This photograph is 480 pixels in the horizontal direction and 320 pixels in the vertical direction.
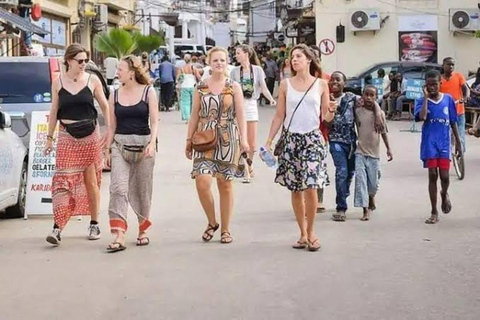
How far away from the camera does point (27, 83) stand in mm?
12539

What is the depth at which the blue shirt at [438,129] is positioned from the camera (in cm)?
960

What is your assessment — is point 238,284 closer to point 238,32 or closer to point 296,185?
point 296,185

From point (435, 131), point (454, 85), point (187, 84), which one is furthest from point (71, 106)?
point (187, 84)

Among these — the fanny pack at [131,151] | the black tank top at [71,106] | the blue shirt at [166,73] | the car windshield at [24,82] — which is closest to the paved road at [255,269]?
the fanny pack at [131,151]

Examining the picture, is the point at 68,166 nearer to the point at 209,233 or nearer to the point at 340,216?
the point at 209,233

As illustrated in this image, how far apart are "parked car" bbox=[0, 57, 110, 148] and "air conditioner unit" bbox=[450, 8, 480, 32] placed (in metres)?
24.1

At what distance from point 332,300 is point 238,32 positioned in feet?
289

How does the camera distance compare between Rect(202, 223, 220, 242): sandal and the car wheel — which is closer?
Rect(202, 223, 220, 242): sandal

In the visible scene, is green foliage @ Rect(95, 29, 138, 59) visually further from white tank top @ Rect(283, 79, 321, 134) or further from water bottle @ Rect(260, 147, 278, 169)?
white tank top @ Rect(283, 79, 321, 134)

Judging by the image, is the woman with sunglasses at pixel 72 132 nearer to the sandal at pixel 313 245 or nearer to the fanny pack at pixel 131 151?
the fanny pack at pixel 131 151

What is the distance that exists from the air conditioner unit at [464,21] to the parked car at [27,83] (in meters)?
24.1

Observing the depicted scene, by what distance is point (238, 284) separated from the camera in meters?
6.93

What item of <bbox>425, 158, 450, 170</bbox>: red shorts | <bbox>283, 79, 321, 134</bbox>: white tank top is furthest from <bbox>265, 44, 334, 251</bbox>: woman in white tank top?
<bbox>425, 158, 450, 170</bbox>: red shorts

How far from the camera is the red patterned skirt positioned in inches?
340
